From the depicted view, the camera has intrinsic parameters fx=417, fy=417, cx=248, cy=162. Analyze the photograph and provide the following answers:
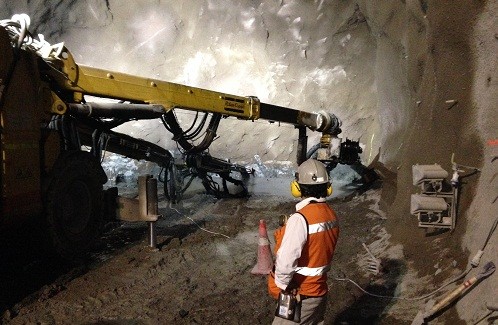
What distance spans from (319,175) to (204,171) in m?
5.81

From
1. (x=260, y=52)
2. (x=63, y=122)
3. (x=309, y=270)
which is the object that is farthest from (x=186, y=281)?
(x=260, y=52)

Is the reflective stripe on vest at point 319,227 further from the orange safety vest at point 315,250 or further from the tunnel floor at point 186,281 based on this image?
the tunnel floor at point 186,281

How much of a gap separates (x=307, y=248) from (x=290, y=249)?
155 mm

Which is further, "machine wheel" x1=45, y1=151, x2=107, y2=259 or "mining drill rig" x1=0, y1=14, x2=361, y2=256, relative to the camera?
"machine wheel" x1=45, y1=151, x2=107, y2=259

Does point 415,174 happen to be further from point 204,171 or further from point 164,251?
point 204,171

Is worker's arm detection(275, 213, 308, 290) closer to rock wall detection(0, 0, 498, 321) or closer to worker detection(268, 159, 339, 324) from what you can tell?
worker detection(268, 159, 339, 324)

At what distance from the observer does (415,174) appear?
4395 mm

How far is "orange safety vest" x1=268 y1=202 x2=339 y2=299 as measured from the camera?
8.26 feet

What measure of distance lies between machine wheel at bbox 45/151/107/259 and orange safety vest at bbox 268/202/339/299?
122 inches

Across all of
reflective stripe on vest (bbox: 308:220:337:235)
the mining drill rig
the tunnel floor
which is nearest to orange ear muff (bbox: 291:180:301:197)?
reflective stripe on vest (bbox: 308:220:337:235)

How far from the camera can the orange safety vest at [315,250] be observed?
252cm

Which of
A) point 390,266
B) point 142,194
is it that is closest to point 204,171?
point 142,194

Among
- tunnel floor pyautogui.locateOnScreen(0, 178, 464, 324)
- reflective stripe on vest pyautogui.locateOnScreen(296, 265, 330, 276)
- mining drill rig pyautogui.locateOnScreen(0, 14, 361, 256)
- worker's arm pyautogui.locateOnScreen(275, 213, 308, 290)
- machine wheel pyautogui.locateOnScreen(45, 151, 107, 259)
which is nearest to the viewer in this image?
worker's arm pyautogui.locateOnScreen(275, 213, 308, 290)

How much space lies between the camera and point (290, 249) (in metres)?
2.44
